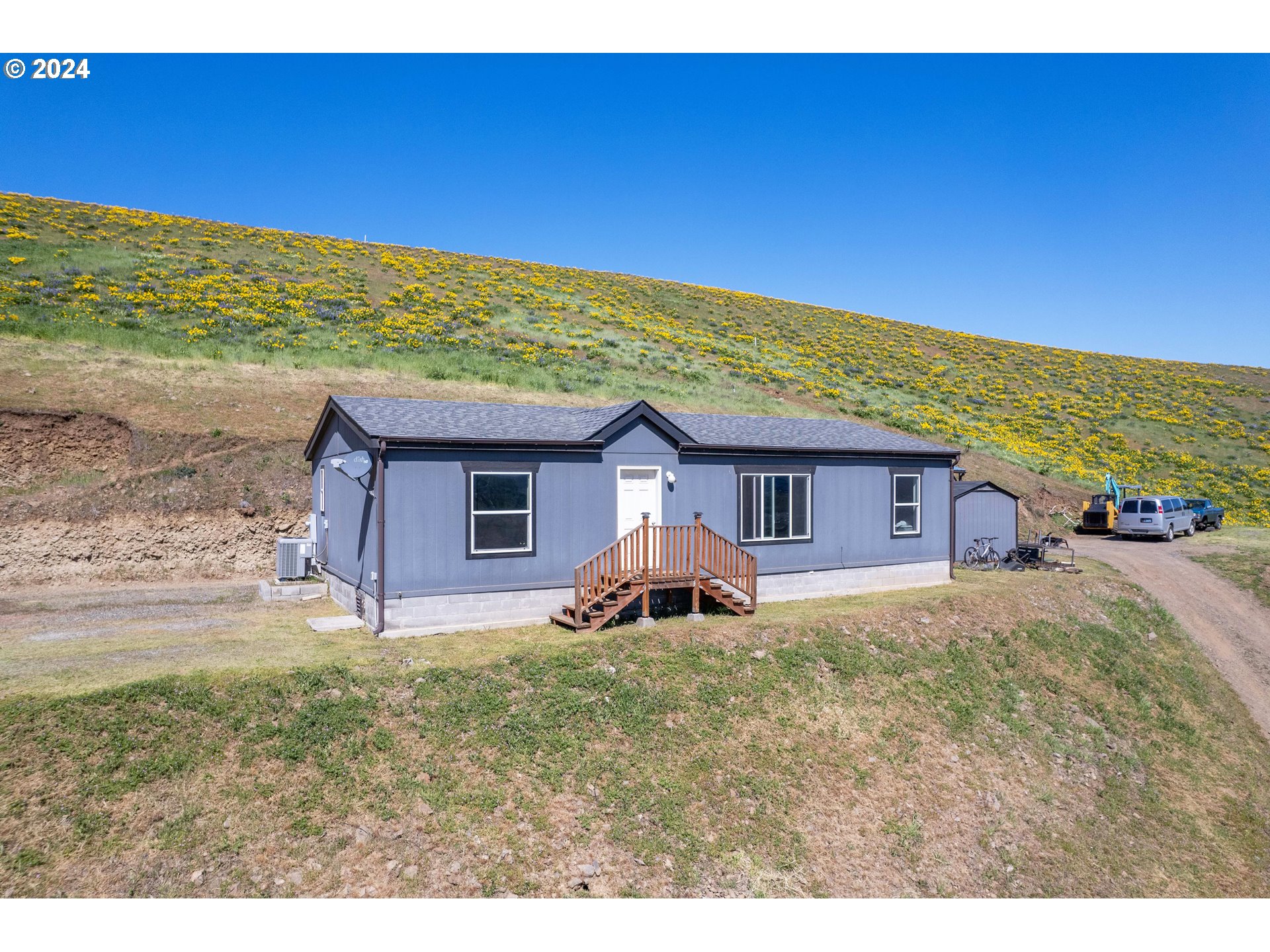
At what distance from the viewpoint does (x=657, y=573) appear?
14938 millimetres

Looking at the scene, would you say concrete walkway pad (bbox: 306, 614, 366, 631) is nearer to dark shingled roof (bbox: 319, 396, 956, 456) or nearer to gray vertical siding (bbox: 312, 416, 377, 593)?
gray vertical siding (bbox: 312, 416, 377, 593)

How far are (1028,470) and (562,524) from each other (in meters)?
27.9

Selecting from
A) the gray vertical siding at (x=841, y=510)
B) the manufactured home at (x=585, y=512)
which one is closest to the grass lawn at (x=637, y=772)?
the manufactured home at (x=585, y=512)

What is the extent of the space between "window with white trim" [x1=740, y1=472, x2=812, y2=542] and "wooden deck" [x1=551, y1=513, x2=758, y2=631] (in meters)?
1.01

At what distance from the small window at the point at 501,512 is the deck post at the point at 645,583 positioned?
2123 millimetres

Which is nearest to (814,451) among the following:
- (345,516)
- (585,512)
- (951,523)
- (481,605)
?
(951,523)

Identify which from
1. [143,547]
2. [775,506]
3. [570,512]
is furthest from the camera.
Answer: [143,547]

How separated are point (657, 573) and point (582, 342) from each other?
26.6 meters

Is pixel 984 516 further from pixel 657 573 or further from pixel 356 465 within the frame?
pixel 356 465

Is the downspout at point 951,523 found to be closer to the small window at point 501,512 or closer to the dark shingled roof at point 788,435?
the dark shingled roof at point 788,435

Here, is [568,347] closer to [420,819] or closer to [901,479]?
[901,479]

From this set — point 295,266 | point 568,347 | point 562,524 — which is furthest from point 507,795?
point 295,266

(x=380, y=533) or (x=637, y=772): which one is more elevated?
(x=380, y=533)

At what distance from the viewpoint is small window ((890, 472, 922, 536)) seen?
756 inches
